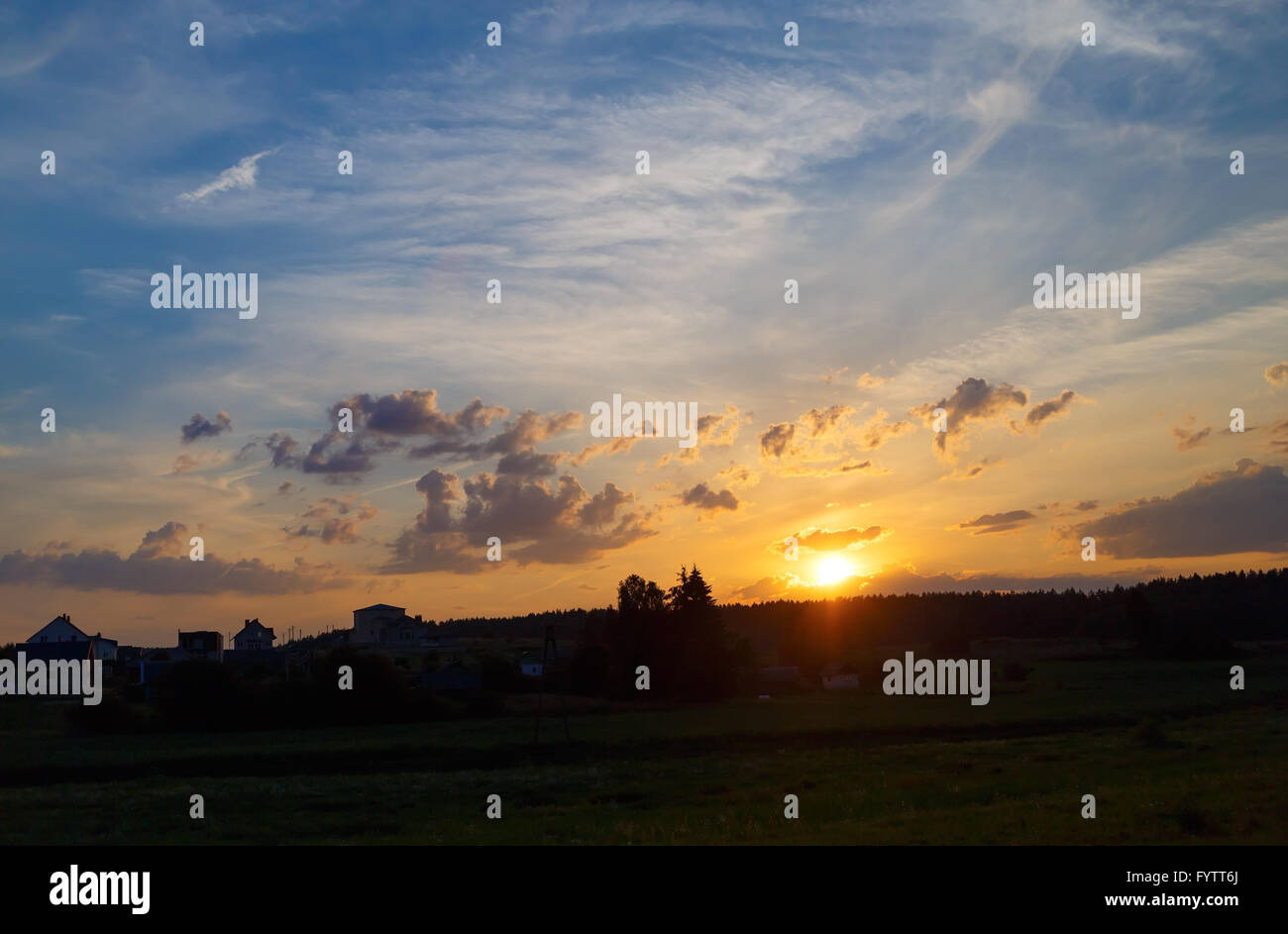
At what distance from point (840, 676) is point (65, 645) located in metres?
95.8

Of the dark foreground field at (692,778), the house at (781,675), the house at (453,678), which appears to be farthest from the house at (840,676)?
the dark foreground field at (692,778)

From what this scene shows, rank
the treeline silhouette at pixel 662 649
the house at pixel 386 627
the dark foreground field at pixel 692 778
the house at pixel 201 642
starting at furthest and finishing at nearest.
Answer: the house at pixel 386 627 < the house at pixel 201 642 < the treeline silhouette at pixel 662 649 < the dark foreground field at pixel 692 778

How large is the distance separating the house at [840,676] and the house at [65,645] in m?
87.8

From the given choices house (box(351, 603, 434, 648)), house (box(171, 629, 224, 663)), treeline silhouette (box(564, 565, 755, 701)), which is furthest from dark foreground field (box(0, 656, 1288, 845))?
house (box(351, 603, 434, 648))

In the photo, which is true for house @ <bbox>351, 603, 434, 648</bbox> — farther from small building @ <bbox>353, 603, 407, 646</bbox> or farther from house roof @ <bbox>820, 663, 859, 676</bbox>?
house roof @ <bbox>820, 663, 859, 676</bbox>

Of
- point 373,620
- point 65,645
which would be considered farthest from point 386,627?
point 65,645

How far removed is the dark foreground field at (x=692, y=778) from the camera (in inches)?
1002

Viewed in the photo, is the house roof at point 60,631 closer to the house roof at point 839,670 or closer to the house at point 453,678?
the house at point 453,678

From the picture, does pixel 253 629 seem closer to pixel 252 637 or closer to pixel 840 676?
pixel 252 637
